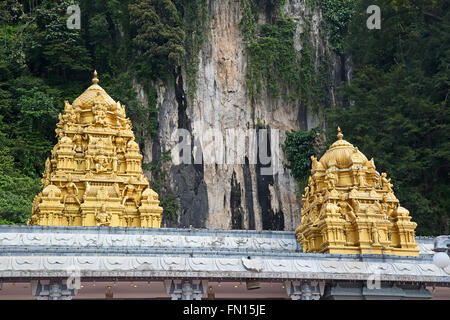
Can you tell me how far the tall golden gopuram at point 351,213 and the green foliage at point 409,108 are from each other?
26.6ft

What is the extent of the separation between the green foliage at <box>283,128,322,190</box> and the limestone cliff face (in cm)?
82

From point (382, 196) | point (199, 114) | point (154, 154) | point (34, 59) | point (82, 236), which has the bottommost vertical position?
point (82, 236)

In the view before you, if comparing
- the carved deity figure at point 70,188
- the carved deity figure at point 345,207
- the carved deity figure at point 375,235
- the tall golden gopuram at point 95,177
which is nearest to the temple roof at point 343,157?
the carved deity figure at point 345,207

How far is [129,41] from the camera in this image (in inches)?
1569

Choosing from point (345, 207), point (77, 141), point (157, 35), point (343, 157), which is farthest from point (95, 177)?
point (157, 35)

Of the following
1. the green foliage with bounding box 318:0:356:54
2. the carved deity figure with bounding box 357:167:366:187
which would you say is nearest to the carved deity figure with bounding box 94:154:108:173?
the carved deity figure with bounding box 357:167:366:187

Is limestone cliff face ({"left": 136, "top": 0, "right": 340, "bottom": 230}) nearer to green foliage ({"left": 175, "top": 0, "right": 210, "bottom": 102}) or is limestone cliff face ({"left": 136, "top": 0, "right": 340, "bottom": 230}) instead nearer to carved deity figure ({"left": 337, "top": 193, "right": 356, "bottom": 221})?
green foliage ({"left": 175, "top": 0, "right": 210, "bottom": 102})

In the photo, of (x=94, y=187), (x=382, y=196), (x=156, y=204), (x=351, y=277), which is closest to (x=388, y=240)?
(x=382, y=196)

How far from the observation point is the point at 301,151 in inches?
1542

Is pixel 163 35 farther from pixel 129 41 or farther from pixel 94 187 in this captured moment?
pixel 94 187

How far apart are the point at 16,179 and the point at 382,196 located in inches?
668

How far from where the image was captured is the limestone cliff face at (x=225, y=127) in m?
38.1

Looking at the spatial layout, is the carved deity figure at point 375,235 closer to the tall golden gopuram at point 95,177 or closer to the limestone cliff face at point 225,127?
the tall golden gopuram at point 95,177

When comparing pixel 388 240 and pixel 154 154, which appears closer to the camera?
pixel 388 240
